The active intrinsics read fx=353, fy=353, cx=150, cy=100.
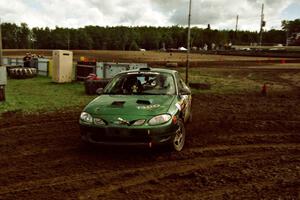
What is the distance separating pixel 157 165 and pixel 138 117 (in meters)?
0.85

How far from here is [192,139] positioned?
755cm

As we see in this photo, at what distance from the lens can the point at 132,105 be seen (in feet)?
20.5

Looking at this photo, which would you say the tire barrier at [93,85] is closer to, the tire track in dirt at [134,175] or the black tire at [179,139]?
the black tire at [179,139]

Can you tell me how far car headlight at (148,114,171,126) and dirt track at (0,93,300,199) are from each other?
0.65 m

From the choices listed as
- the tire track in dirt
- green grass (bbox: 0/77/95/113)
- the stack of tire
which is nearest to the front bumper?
the tire track in dirt

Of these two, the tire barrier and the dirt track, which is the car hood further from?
the tire barrier

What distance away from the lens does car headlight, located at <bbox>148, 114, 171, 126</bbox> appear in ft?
19.5

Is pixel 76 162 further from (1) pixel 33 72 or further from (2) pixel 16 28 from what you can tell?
(2) pixel 16 28

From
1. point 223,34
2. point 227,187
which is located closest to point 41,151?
point 227,187

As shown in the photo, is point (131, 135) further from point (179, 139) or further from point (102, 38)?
point (102, 38)

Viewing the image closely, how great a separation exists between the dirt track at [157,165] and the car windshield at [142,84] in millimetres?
1217

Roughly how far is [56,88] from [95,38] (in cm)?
12549

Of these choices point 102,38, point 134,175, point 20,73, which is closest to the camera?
point 134,175

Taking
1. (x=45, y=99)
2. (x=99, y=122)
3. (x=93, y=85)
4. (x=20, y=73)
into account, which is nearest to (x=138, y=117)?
(x=99, y=122)
